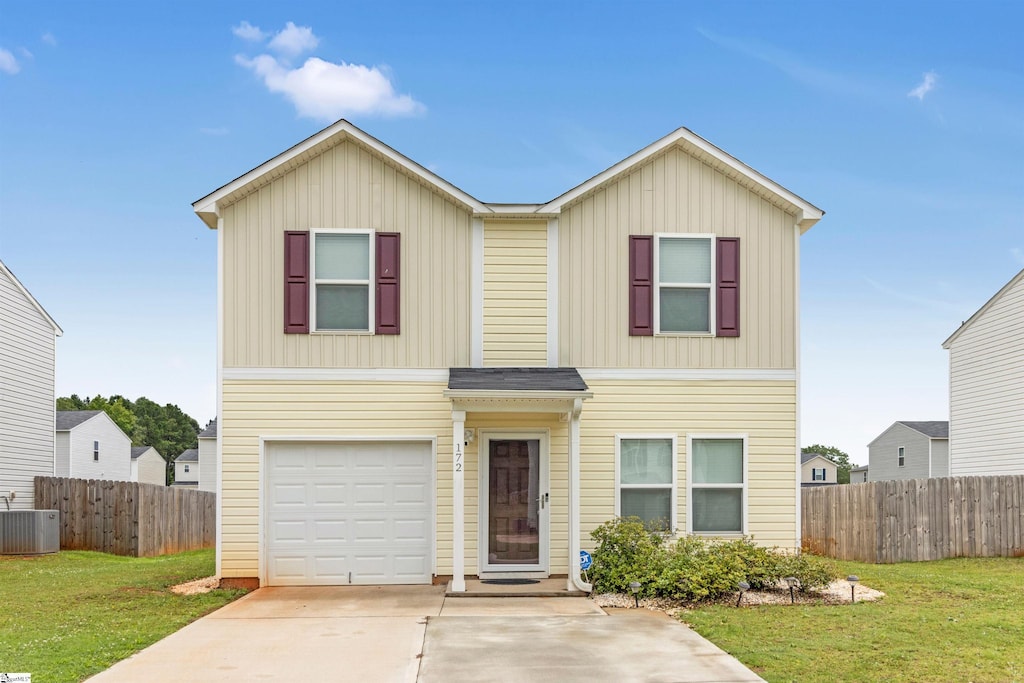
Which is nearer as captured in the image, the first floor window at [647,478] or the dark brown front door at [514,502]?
the dark brown front door at [514,502]

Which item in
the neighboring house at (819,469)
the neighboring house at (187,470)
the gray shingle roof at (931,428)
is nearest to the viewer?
the gray shingle roof at (931,428)

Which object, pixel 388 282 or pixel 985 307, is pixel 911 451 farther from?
pixel 388 282

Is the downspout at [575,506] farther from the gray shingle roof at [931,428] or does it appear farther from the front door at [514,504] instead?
the gray shingle roof at [931,428]

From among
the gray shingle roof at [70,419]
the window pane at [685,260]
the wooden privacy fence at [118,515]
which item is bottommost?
the wooden privacy fence at [118,515]

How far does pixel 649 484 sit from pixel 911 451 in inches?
1236

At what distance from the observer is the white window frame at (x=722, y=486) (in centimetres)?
1401

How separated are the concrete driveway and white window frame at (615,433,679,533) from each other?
2.02 meters

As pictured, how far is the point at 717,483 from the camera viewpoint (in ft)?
46.3

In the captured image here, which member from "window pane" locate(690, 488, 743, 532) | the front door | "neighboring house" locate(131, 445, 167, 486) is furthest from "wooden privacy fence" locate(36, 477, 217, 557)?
"neighboring house" locate(131, 445, 167, 486)

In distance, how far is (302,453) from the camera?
13961 mm

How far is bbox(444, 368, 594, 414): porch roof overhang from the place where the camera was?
41.4 feet

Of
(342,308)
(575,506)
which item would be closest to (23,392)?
(342,308)

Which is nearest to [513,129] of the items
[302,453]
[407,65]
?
[407,65]

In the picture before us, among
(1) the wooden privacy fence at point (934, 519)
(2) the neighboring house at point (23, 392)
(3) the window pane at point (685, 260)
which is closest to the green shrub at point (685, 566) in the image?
(3) the window pane at point (685, 260)
